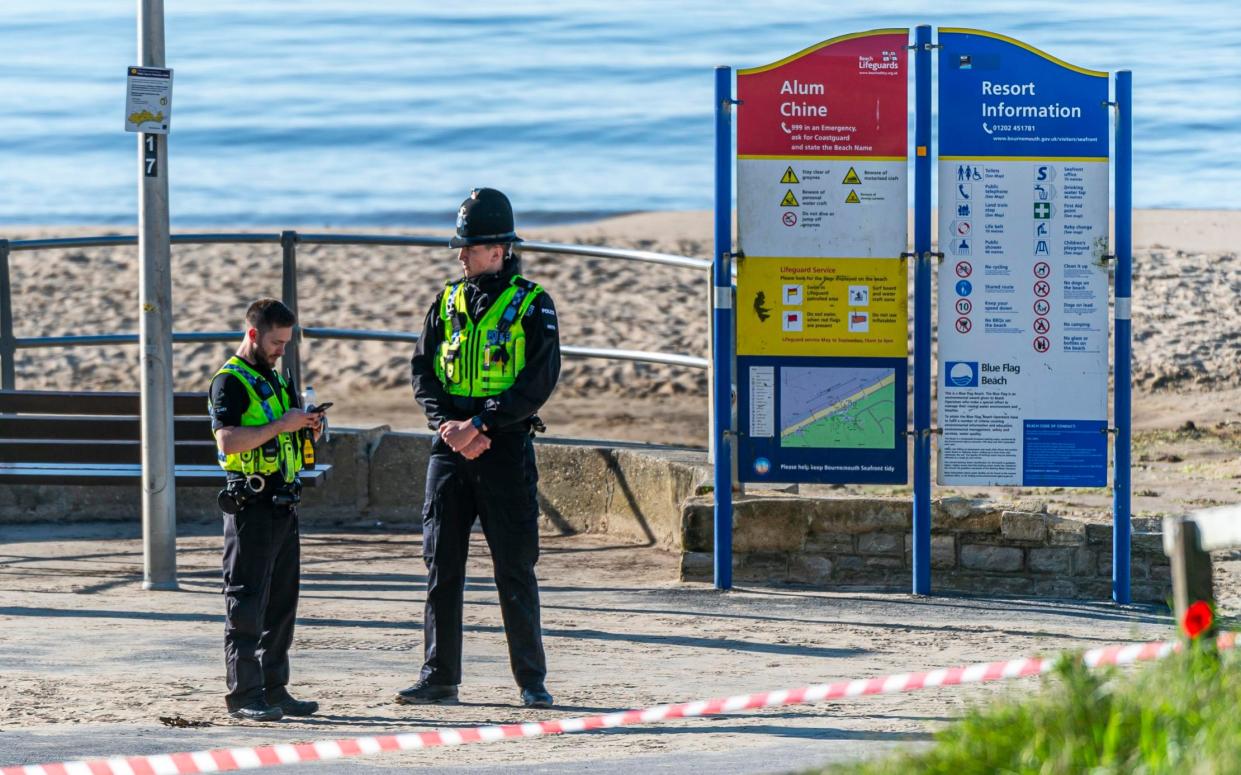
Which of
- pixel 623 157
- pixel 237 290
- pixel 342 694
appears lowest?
pixel 342 694

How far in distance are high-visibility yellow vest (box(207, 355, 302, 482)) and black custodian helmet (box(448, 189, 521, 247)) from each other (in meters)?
0.85

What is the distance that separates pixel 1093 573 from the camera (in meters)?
8.54

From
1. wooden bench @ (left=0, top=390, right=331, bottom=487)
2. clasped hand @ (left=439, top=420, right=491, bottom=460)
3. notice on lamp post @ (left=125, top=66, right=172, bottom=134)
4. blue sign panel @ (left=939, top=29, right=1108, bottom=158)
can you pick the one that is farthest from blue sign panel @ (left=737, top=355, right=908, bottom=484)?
notice on lamp post @ (left=125, top=66, right=172, bottom=134)

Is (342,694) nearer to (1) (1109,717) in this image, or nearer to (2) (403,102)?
(1) (1109,717)

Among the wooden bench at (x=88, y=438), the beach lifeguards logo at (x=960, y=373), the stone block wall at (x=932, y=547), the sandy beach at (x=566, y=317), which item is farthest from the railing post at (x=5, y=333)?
the beach lifeguards logo at (x=960, y=373)

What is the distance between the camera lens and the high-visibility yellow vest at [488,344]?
667cm

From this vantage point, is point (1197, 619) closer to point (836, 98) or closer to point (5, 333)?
point (836, 98)

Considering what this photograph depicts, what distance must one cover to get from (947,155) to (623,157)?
26298 millimetres

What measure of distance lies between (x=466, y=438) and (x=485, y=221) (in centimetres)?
78

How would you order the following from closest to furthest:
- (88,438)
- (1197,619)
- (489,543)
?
(1197,619), (489,543), (88,438)

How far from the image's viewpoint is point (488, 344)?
667cm

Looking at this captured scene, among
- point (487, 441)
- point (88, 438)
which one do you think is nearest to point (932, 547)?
point (487, 441)

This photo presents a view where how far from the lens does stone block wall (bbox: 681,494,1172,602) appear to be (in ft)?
27.9

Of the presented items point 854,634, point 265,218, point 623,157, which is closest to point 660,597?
point 854,634
